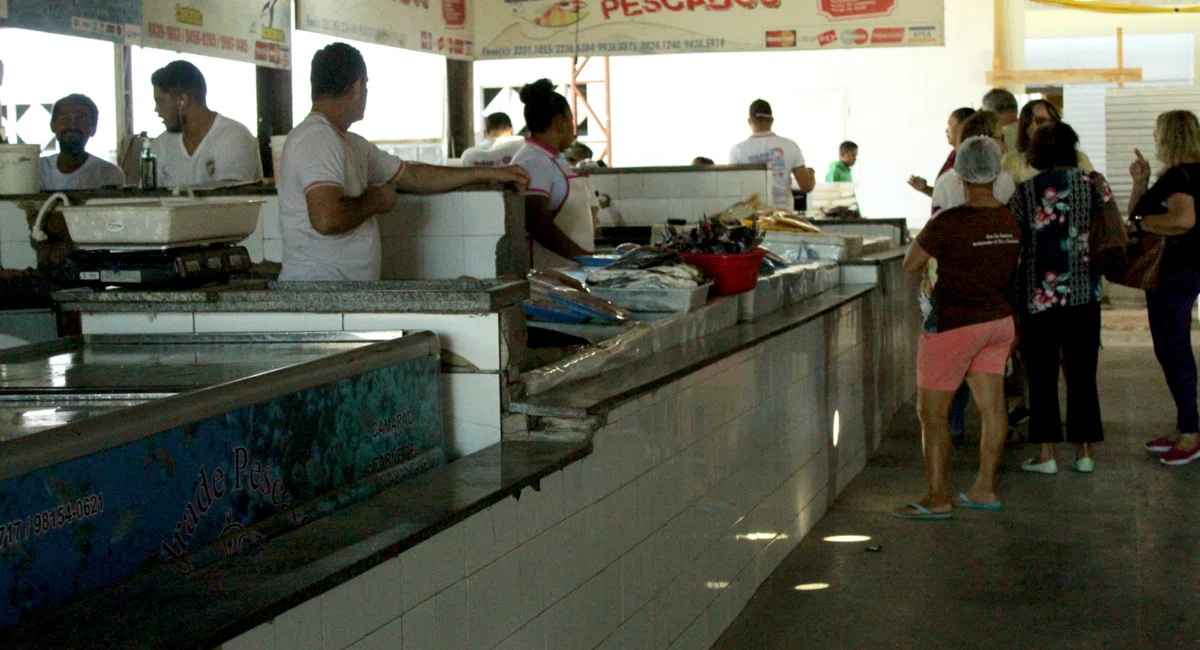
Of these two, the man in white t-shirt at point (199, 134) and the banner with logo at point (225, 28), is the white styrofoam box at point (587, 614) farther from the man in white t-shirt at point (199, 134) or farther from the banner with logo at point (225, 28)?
the banner with logo at point (225, 28)

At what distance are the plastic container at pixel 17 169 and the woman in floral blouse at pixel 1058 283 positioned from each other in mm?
4584

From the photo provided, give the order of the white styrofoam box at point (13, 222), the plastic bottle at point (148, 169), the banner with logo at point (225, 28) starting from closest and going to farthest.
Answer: the white styrofoam box at point (13, 222) → the plastic bottle at point (148, 169) → the banner with logo at point (225, 28)

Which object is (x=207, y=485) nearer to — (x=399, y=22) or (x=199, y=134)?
(x=199, y=134)

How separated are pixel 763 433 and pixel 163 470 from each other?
3.27 m

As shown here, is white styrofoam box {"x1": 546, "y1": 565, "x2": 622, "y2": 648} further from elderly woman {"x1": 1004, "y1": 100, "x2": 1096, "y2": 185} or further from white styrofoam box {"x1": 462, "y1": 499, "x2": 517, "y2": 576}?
elderly woman {"x1": 1004, "y1": 100, "x2": 1096, "y2": 185}

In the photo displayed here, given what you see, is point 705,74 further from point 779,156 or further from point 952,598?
point 952,598

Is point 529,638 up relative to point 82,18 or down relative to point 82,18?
down

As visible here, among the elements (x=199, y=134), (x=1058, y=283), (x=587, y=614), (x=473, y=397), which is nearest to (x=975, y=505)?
(x=1058, y=283)

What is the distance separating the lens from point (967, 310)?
19.7 feet

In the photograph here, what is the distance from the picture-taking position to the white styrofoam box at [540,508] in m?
3.17

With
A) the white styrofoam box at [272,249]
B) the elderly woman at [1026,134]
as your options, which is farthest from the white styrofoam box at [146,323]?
the elderly woman at [1026,134]

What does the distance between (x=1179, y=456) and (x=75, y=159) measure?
19.4ft

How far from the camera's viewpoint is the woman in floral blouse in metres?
6.68

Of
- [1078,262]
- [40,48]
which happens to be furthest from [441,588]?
[40,48]
